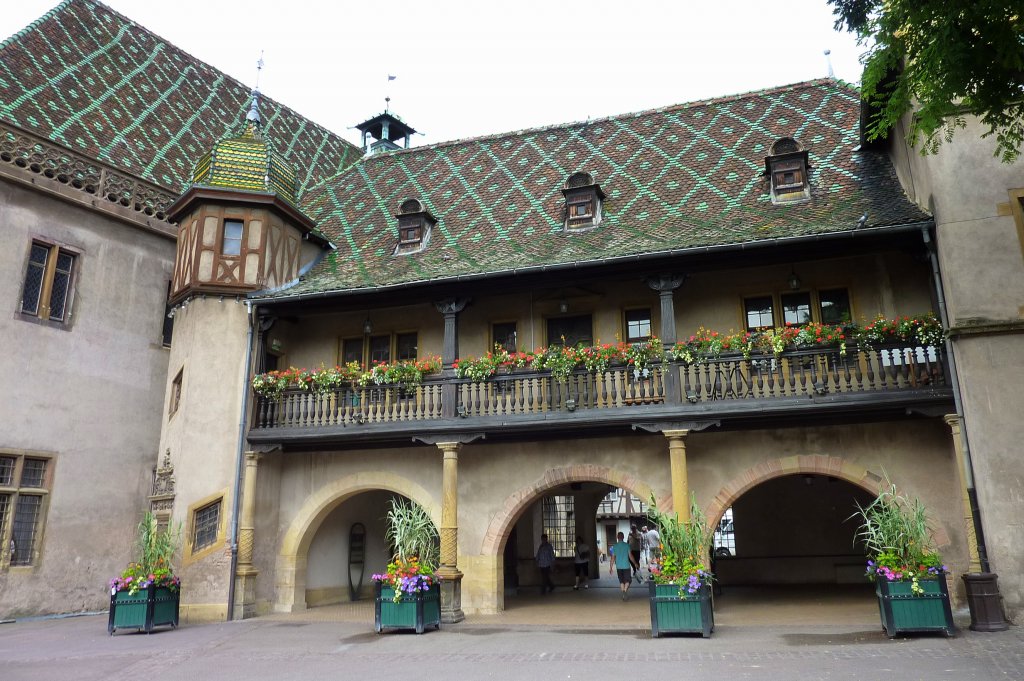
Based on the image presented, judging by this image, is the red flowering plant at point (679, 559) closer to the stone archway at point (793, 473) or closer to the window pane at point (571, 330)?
the stone archway at point (793, 473)

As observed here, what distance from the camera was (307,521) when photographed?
1567 cm

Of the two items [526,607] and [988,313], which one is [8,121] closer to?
[526,607]

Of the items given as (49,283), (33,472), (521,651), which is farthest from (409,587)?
(49,283)

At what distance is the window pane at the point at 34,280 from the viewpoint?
52.1 feet

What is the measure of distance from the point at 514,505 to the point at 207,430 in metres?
6.11

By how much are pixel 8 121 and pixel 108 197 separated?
2349 mm

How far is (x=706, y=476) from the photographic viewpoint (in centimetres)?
1348

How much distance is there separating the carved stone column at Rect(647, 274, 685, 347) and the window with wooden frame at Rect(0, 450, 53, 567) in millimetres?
12286

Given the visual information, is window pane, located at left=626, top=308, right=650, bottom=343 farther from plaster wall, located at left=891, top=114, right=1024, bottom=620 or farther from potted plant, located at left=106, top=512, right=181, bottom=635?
potted plant, located at left=106, top=512, right=181, bottom=635

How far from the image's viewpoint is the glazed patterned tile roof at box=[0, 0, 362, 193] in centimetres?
1730

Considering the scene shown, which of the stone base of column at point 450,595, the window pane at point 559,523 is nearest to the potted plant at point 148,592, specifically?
Answer: the stone base of column at point 450,595

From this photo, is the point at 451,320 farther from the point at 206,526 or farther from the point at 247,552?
Result: the point at 206,526

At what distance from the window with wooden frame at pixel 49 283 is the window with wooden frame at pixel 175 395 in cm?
268

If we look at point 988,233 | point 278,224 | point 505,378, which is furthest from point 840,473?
point 278,224
